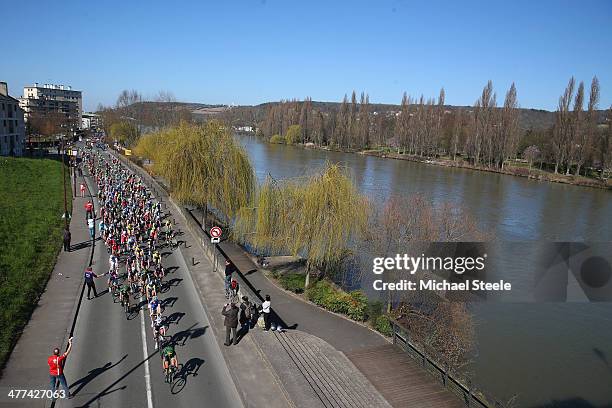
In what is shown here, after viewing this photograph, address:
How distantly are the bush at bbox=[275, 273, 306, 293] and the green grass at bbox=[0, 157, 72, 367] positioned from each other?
852 cm

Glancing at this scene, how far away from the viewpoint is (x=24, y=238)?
847 inches

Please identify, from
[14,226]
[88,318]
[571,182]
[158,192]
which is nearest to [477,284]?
[88,318]

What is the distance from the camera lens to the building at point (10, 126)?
53.7 metres

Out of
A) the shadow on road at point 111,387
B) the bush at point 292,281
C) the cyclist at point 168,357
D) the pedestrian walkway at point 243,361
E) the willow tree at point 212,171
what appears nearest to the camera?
the shadow on road at point 111,387

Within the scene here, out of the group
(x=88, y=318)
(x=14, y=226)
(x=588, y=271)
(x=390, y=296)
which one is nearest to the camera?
(x=88, y=318)

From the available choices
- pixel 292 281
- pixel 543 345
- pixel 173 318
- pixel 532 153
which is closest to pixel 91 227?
pixel 292 281

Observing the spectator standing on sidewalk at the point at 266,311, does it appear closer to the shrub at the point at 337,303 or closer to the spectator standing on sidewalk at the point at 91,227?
the shrub at the point at 337,303

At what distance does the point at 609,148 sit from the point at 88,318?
233 ft

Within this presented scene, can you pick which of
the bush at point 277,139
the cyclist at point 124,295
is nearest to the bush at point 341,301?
the cyclist at point 124,295

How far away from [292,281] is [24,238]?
13.1 meters

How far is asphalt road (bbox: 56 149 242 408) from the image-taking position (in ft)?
32.3

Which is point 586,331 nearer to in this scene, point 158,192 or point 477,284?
point 477,284

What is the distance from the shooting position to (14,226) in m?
23.6

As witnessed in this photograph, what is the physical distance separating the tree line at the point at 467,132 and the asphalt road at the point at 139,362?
68.9m
